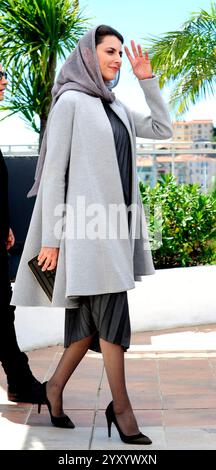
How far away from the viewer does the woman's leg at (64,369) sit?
387 centimetres

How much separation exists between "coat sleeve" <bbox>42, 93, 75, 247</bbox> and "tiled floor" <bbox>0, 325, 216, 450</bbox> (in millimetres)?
892

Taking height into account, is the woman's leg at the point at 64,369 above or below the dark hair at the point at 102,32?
below

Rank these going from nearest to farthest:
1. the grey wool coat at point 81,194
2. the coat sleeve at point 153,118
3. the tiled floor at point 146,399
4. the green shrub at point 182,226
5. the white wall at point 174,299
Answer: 1. the grey wool coat at point 81,194
2. the tiled floor at point 146,399
3. the coat sleeve at point 153,118
4. the white wall at point 174,299
5. the green shrub at point 182,226

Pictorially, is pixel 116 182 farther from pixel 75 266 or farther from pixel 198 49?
pixel 198 49

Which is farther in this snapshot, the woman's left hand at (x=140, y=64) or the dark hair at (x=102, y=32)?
the woman's left hand at (x=140, y=64)

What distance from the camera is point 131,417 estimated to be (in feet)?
12.3

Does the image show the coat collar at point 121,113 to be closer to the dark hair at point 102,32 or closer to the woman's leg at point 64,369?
the dark hair at point 102,32

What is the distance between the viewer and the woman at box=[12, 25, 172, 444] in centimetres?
369

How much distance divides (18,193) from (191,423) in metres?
3.57

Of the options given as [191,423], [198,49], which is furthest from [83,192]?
[198,49]

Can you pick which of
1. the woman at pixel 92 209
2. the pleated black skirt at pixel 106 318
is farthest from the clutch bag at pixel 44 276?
the pleated black skirt at pixel 106 318

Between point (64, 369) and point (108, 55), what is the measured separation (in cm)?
144

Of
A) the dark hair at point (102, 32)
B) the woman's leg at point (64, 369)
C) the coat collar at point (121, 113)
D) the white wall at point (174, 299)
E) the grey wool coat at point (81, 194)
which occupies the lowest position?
the white wall at point (174, 299)

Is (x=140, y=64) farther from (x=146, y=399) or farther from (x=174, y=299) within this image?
(x=174, y=299)
